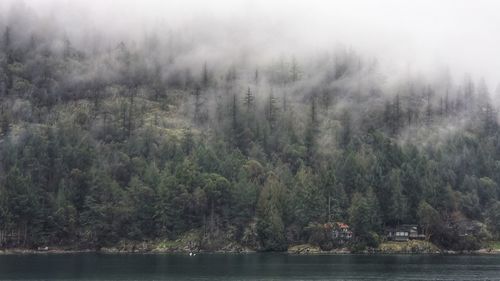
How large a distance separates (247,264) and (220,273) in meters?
26.7

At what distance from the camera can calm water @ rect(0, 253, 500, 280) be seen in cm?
15138

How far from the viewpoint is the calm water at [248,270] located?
151375 mm

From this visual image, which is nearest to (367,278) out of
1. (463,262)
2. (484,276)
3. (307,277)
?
(307,277)

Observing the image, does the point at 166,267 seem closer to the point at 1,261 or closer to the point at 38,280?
the point at 38,280

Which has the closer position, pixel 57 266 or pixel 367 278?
pixel 367 278

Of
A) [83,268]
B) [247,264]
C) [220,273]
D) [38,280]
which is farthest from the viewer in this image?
[247,264]

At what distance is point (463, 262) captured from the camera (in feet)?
646

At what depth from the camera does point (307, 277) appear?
152m

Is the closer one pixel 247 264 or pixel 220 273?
pixel 220 273

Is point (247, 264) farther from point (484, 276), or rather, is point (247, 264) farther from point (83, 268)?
point (484, 276)

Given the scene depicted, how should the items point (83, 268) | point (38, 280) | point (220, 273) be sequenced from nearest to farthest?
1. point (38, 280)
2. point (220, 273)
3. point (83, 268)

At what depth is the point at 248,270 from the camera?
16775cm

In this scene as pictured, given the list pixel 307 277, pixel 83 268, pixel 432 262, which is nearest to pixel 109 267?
pixel 83 268

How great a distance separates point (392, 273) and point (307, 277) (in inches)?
887
